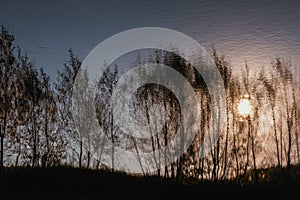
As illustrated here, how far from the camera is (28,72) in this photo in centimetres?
2300

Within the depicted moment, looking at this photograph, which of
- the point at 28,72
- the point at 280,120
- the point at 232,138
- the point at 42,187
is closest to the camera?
the point at 42,187

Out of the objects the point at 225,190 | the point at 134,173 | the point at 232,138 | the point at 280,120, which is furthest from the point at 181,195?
the point at 280,120

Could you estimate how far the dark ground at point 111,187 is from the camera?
19.3 m

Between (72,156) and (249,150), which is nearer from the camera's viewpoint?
(72,156)

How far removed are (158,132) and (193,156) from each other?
2.89 metres

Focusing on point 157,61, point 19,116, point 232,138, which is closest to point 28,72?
point 19,116

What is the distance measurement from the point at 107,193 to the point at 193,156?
836cm

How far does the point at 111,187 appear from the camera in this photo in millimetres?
21188

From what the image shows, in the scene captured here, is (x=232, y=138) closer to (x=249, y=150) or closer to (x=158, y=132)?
(x=249, y=150)

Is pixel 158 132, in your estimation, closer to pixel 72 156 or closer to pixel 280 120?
pixel 72 156

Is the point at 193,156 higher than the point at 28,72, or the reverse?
→ the point at 28,72

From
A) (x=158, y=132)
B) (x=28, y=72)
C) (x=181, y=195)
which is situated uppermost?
(x=28, y=72)

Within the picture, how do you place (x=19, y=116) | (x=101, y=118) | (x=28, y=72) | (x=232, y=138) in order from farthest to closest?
(x=232, y=138)
(x=101, y=118)
(x=28, y=72)
(x=19, y=116)

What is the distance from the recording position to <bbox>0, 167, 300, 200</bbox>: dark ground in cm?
1932
